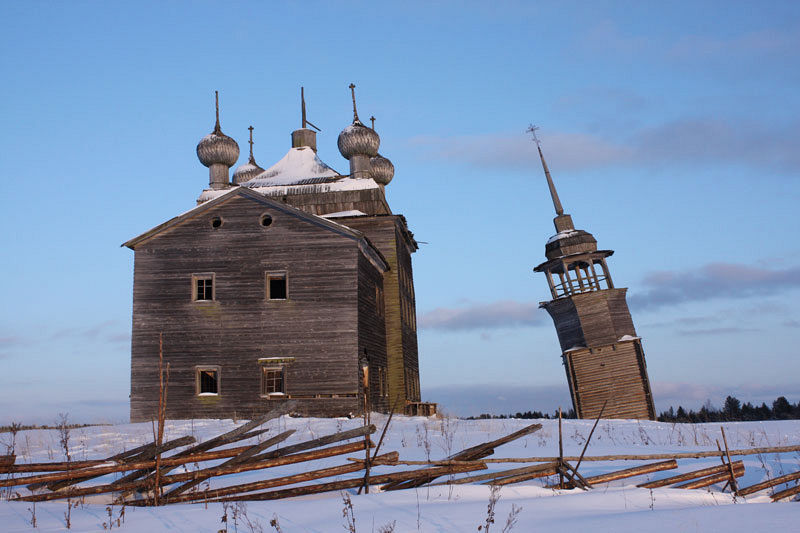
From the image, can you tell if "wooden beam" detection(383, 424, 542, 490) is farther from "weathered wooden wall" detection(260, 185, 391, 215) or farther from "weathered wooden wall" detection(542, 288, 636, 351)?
"weathered wooden wall" detection(542, 288, 636, 351)

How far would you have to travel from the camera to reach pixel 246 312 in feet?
83.9

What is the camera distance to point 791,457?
12.9 metres

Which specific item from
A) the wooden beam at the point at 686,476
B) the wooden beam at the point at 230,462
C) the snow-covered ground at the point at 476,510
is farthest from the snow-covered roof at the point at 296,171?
the wooden beam at the point at 686,476

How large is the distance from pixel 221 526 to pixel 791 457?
10.6 metres

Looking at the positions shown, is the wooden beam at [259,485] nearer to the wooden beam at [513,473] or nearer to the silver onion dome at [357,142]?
the wooden beam at [513,473]

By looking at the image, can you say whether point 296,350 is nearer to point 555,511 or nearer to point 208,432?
point 208,432

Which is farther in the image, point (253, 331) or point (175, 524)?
point (253, 331)

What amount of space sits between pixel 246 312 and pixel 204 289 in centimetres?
190

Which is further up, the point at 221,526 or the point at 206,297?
Answer: the point at 206,297

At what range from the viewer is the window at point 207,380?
2519 centimetres

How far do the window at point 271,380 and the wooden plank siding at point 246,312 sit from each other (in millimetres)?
219

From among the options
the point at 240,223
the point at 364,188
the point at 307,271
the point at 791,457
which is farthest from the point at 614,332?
the point at 791,457

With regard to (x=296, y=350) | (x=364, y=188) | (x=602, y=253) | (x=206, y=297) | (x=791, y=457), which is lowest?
(x=791, y=457)

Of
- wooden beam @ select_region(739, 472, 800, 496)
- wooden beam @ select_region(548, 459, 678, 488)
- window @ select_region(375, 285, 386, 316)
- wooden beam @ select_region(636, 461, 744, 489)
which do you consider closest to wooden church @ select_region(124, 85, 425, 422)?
window @ select_region(375, 285, 386, 316)
